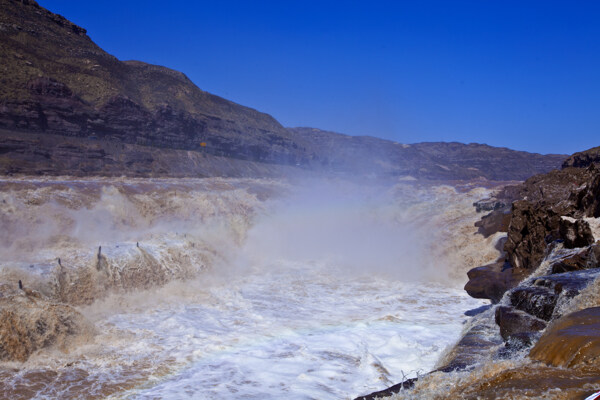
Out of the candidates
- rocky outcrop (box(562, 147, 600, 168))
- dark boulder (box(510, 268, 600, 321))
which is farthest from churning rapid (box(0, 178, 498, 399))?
rocky outcrop (box(562, 147, 600, 168))

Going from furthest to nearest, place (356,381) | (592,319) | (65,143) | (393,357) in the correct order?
(65,143)
(393,357)
(356,381)
(592,319)

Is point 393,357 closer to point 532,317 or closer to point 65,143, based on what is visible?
point 532,317

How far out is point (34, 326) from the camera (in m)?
7.56

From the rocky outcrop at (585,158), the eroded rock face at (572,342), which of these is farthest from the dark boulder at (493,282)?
the rocky outcrop at (585,158)

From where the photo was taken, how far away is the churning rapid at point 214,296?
6.99 meters

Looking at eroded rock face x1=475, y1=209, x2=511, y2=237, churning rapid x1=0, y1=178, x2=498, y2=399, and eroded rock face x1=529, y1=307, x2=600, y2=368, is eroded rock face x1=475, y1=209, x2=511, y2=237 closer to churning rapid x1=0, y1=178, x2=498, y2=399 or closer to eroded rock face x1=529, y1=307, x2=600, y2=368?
churning rapid x1=0, y1=178, x2=498, y2=399

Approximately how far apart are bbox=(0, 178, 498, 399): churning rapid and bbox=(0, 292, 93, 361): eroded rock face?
0.12 ft

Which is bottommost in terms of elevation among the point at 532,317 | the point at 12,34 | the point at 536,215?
the point at 532,317

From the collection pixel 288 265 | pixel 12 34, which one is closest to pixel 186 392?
pixel 288 265

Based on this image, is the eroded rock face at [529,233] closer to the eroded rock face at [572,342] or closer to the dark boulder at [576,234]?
the dark boulder at [576,234]

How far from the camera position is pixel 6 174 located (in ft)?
76.0

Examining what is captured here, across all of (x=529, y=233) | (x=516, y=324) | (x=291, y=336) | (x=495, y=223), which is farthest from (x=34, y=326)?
(x=495, y=223)

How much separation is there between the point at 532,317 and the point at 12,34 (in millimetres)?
48658

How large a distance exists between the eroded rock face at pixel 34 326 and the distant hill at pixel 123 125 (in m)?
18.7
